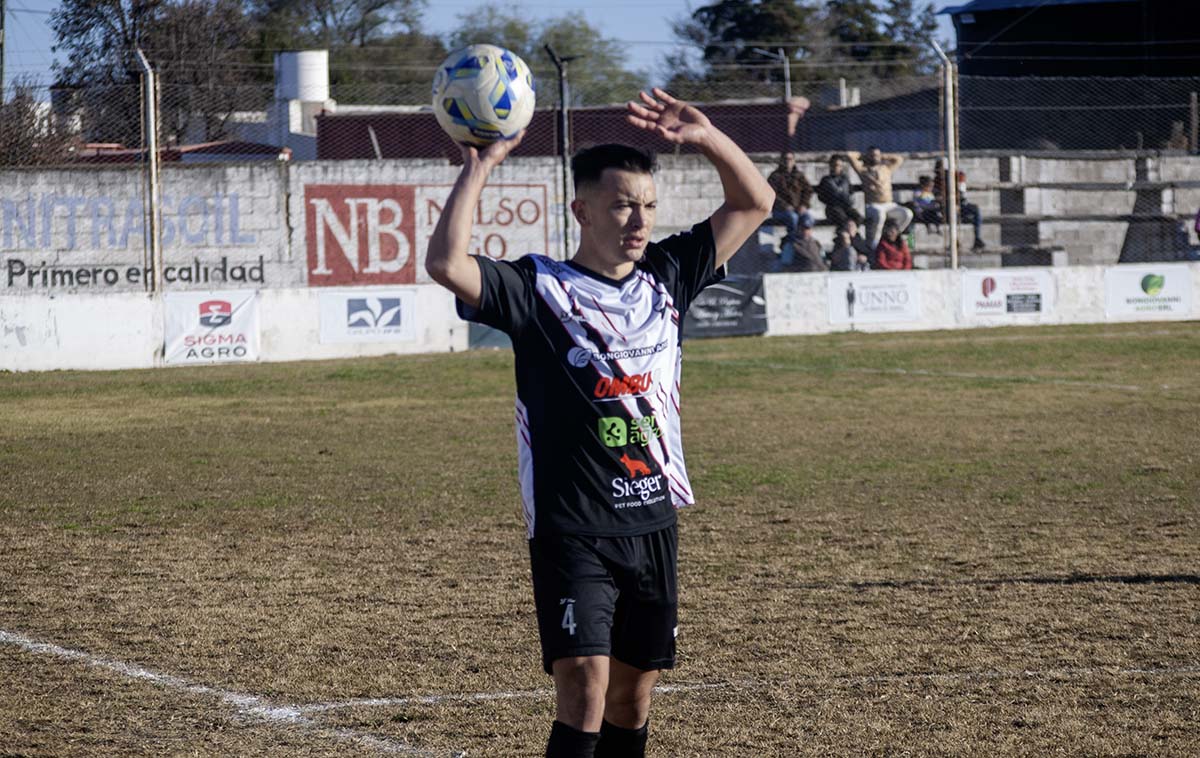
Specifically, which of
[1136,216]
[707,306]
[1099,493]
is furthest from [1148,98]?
[1099,493]

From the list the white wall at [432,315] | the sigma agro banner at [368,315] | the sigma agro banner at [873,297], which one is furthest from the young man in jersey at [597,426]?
the sigma agro banner at [873,297]

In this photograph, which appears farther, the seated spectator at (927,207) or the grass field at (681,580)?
the seated spectator at (927,207)

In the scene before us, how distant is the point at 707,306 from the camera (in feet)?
87.1

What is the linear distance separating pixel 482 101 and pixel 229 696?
3001mm

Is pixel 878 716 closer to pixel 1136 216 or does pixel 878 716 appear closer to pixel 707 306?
pixel 707 306

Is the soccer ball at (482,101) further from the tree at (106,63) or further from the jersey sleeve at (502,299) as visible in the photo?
the tree at (106,63)

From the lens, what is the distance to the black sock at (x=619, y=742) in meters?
4.71

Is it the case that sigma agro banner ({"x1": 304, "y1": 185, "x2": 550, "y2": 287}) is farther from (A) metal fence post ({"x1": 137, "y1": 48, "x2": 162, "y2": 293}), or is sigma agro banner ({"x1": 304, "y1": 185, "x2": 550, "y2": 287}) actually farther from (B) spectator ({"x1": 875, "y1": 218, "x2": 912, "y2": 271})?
(B) spectator ({"x1": 875, "y1": 218, "x2": 912, "y2": 271})

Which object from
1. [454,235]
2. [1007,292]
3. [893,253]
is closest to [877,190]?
[893,253]

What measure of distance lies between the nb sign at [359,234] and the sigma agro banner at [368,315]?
197 inches

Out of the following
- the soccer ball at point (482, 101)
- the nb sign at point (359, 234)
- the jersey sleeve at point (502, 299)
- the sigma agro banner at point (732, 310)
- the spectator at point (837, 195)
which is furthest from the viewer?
the nb sign at point (359, 234)

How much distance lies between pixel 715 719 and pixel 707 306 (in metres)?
20.7

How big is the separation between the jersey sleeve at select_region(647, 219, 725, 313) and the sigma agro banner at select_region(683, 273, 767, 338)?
21348 mm

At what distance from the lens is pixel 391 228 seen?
98.3 ft
